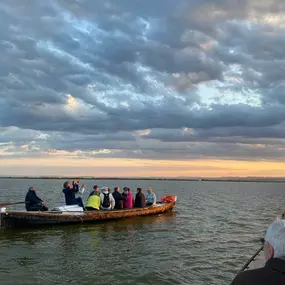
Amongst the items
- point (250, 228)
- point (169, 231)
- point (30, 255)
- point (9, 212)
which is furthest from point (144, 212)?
point (30, 255)

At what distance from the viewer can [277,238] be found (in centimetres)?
317

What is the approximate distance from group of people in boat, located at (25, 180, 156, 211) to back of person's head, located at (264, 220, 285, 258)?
1833 cm

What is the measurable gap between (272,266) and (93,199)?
2003cm

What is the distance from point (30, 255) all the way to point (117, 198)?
10888 mm

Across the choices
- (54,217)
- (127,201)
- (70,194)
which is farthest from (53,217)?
(127,201)

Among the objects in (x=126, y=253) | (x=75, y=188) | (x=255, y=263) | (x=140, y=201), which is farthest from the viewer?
(x=140, y=201)

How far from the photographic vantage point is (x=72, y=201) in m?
22.1

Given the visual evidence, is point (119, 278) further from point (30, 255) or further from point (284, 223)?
point (284, 223)

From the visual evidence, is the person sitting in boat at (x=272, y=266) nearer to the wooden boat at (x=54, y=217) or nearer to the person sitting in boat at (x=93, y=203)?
the wooden boat at (x=54, y=217)

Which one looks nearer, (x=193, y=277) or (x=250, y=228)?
(x=193, y=277)

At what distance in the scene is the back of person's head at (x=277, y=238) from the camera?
3117mm

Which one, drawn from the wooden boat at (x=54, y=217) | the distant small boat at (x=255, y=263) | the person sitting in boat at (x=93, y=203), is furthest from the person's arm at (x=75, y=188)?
the distant small boat at (x=255, y=263)

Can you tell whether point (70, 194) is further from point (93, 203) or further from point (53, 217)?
point (53, 217)

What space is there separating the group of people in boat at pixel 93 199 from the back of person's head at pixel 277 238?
18334mm
